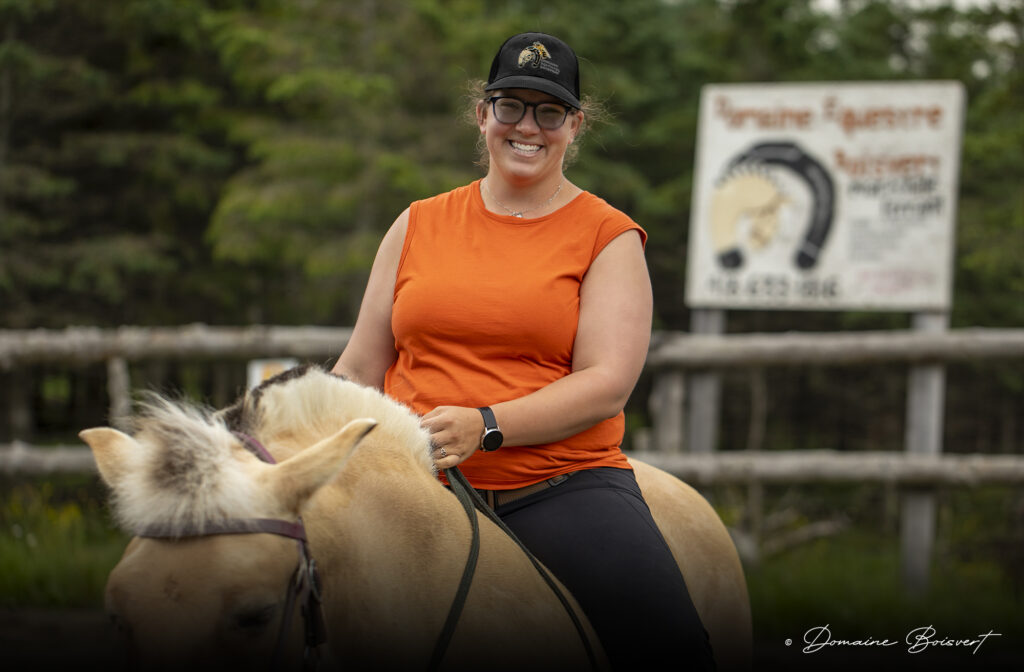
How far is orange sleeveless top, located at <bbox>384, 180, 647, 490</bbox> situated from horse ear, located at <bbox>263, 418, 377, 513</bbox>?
541 millimetres

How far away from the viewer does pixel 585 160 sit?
455 inches

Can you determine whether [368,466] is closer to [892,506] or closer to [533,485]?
[533,485]

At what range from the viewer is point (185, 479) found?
60.9 inches

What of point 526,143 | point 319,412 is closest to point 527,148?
point 526,143

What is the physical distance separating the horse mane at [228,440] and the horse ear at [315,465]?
0.04 metres

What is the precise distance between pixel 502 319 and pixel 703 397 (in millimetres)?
4375

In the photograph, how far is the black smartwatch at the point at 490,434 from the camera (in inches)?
75.3

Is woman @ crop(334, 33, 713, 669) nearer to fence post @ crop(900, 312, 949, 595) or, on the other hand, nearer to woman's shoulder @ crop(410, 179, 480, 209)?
woman's shoulder @ crop(410, 179, 480, 209)

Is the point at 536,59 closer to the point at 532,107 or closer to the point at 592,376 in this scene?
the point at 532,107

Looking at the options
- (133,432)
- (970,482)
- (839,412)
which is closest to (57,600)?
(133,432)

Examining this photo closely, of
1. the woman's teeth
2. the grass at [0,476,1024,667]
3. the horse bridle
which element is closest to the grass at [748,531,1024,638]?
the grass at [0,476,1024,667]

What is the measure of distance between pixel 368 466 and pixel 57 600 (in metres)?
4.56

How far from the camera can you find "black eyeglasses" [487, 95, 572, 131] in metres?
2.14

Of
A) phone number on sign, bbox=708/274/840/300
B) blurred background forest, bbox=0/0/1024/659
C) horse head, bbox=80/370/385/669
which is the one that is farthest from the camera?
blurred background forest, bbox=0/0/1024/659
